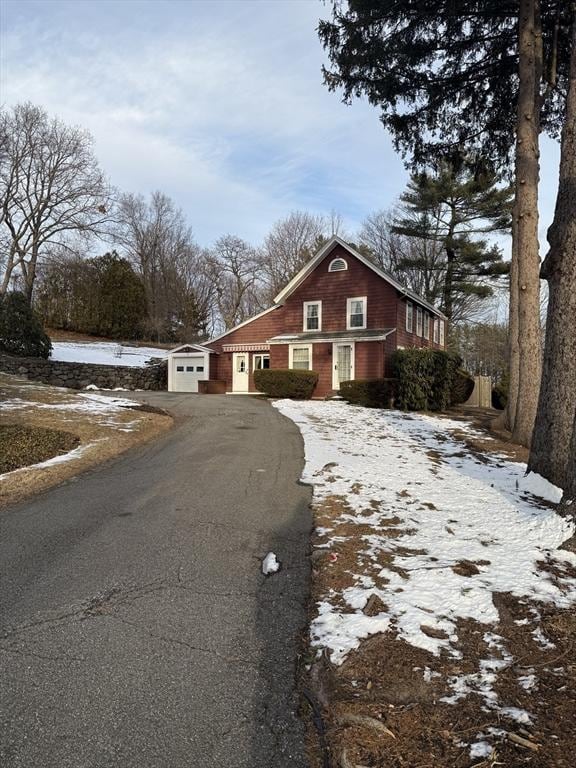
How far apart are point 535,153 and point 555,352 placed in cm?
646

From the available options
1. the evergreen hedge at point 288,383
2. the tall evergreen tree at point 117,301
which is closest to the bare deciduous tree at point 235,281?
the tall evergreen tree at point 117,301

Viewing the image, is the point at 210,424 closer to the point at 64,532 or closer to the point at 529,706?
the point at 64,532

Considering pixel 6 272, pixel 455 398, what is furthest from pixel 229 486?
pixel 6 272

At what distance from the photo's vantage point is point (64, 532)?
4305 millimetres

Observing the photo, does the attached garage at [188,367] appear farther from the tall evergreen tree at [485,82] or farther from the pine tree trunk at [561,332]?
the pine tree trunk at [561,332]

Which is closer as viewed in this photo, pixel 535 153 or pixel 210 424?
pixel 535 153

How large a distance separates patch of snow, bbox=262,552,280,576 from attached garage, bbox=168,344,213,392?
20.5 metres

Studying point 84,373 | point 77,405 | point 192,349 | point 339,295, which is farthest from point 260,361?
Answer: point 77,405

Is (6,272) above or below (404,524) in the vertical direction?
above

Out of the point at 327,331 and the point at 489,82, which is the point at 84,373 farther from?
the point at 489,82

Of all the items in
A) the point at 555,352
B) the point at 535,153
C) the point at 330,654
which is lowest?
the point at 330,654

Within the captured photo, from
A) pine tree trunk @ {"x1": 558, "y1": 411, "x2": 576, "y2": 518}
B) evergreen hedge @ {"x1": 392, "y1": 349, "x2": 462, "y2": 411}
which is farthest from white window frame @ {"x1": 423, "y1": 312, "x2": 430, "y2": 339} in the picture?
pine tree trunk @ {"x1": 558, "y1": 411, "x2": 576, "y2": 518}

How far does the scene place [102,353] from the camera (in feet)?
85.2

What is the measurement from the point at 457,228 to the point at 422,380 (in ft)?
63.5
